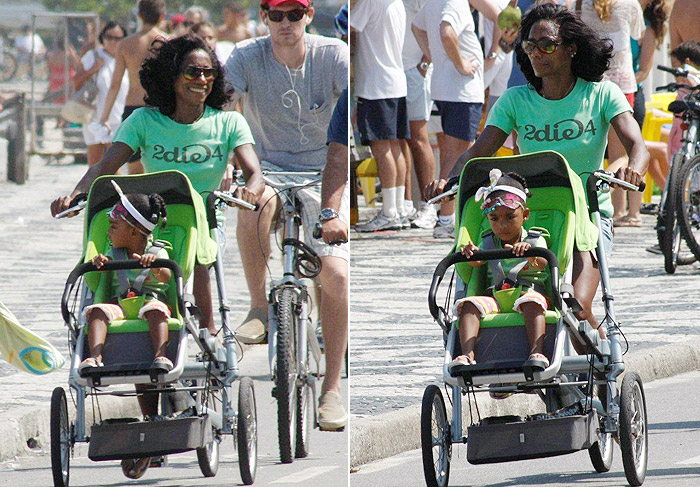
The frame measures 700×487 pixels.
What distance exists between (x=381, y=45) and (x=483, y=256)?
7.25 meters

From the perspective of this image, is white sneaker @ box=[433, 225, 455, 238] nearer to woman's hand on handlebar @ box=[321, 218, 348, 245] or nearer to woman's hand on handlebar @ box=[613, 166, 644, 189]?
woman's hand on handlebar @ box=[321, 218, 348, 245]

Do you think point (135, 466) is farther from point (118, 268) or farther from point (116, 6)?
point (116, 6)

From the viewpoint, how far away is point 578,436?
5539 millimetres

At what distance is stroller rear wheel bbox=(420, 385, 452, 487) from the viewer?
5711 mm

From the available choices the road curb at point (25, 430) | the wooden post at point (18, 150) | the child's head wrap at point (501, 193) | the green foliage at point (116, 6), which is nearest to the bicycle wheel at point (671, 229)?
the road curb at point (25, 430)

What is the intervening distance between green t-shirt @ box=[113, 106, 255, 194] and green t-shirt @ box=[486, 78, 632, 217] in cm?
117

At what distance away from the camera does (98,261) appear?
19.2ft

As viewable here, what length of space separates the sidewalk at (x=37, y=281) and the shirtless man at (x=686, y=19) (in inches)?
146

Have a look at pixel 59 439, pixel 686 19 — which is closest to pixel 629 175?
pixel 59 439

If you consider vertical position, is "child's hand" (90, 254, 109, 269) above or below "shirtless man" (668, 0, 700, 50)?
above

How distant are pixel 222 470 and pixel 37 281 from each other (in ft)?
19.2

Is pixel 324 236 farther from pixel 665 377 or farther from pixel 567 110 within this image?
pixel 665 377

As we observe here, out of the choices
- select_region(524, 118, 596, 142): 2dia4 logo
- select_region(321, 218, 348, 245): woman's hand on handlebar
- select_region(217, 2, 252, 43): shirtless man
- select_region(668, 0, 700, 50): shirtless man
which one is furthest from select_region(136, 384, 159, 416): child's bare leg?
select_region(217, 2, 252, 43): shirtless man

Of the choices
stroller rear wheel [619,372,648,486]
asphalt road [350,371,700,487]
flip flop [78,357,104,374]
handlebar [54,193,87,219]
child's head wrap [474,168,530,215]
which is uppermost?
child's head wrap [474,168,530,215]
